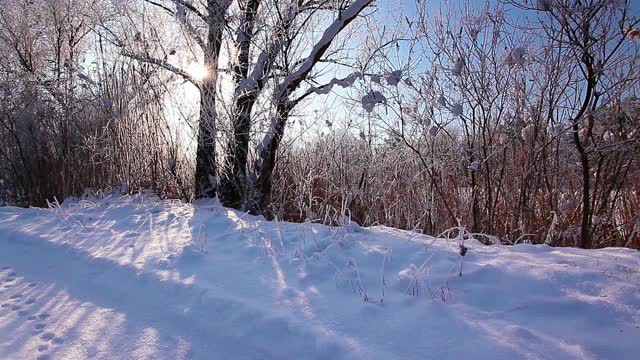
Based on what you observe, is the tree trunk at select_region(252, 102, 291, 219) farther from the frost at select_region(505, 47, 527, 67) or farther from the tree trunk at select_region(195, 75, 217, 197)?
the frost at select_region(505, 47, 527, 67)

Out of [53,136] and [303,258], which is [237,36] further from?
[53,136]

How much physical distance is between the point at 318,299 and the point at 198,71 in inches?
136

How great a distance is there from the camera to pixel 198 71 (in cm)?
459

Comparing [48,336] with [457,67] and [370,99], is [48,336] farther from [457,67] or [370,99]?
[457,67]

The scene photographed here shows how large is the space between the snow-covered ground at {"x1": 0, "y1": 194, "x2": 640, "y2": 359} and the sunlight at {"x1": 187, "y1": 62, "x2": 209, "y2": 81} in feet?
7.30

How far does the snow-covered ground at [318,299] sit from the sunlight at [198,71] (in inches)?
87.6

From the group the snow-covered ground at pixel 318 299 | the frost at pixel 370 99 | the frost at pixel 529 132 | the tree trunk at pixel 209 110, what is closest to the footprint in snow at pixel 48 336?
the snow-covered ground at pixel 318 299

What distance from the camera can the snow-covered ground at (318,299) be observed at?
4.96ft

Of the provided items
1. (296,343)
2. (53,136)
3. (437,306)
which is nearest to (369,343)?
(296,343)

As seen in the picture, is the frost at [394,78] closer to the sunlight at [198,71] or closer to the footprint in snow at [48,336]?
the sunlight at [198,71]

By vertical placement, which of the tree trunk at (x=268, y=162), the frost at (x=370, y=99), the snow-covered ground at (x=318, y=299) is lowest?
the snow-covered ground at (x=318, y=299)

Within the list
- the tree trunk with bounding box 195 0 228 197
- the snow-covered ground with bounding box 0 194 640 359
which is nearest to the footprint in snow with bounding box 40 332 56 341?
the snow-covered ground with bounding box 0 194 640 359

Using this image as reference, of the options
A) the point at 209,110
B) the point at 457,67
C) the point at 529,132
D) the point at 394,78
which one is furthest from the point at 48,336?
the point at 529,132

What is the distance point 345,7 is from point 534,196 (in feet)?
8.53
